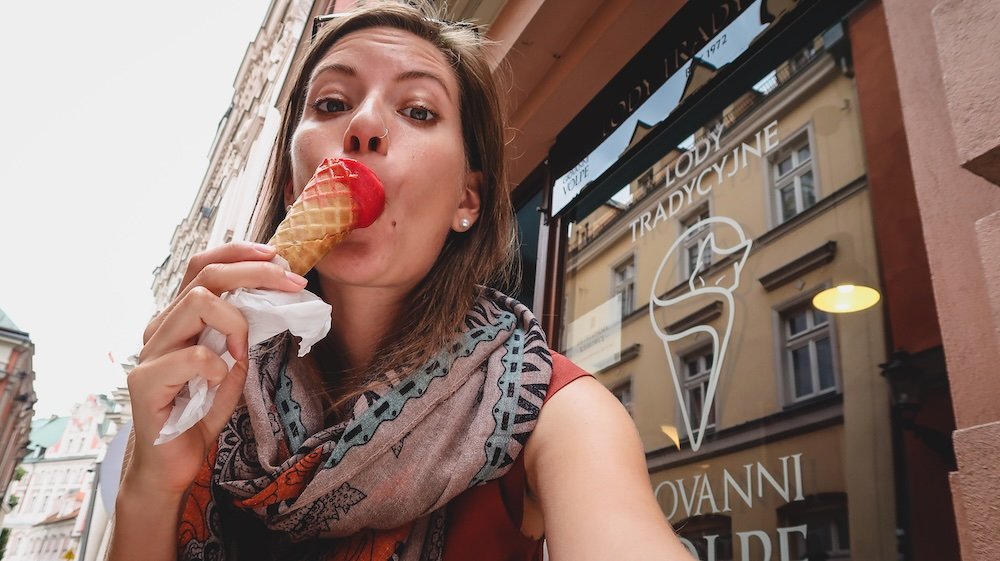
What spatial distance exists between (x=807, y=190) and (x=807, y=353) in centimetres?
68

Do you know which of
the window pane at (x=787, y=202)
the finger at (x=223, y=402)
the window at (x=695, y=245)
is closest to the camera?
the finger at (x=223, y=402)

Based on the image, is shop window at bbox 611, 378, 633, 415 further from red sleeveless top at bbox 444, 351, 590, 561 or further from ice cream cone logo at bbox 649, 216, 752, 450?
red sleeveless top at bbox 444, 351, 590, 561

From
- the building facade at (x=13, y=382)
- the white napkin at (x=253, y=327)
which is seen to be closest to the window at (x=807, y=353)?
the white napkin at (x=253, y=327)

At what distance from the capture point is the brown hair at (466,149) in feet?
5.57

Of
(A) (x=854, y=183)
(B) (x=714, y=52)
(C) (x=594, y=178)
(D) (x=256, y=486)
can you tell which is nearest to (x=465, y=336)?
(D) (x=256, y=486)

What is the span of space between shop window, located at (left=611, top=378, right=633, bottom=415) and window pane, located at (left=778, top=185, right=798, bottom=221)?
47.8 inches

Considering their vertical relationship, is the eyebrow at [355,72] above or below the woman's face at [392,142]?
above

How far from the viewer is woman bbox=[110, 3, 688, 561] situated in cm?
106

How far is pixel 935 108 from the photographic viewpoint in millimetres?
1652

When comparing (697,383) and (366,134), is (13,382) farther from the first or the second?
(366,134)

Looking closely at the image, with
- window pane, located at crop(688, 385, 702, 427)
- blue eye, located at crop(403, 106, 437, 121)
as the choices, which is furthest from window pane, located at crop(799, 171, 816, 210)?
blue eye, located at crop(403, 106, 437, 121)

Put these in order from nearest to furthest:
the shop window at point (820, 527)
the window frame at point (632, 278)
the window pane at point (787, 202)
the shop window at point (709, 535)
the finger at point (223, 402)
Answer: the finger at point (223, 402), the shop window at point (820, 527), the shop window at point (709, 535), the window pane at point (787, 202), the window frame at point (632, 278)

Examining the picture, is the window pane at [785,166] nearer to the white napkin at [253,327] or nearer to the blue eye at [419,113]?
the blue eye at [419,113]

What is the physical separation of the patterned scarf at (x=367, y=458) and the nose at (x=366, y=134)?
531 mm
